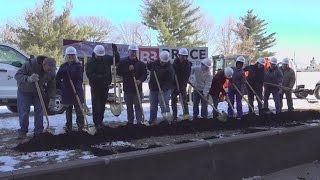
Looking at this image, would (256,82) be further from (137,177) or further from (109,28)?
(109,28)

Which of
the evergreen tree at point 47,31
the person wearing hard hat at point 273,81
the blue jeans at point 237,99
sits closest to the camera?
the blue jeans at point 237,99

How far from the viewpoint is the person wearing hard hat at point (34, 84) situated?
7.63 m

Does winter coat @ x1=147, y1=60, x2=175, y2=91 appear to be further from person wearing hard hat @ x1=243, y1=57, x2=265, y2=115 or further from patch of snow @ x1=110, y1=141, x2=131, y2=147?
person wearing hard hat @ x1=243, y1=57, x2=265, y2=115

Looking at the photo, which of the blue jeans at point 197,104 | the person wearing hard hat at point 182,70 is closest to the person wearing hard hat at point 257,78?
the blue jeans at point 197,104

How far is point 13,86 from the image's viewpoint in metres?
11.3

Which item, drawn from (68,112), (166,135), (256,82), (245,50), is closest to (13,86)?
(68,112)

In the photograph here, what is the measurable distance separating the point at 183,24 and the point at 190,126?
35.0 metres

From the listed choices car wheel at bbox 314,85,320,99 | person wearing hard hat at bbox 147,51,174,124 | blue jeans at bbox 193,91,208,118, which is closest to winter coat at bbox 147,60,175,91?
person wearing hard hat at bbox 147,51,174,124

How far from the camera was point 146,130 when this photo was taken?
8.28 meters

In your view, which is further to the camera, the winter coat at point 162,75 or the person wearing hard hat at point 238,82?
the person wearing hard hat at point 238,82

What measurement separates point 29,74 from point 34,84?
20 centimetres

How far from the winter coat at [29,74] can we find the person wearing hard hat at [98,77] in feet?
3.34

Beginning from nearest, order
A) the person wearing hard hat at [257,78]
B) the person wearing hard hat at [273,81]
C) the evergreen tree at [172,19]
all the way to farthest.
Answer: the person wearing hard hat at [257,78] < the person wearing hard hat at [273,81] < the evergreen tree at [172,19]

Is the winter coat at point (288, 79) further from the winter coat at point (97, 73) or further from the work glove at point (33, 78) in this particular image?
the work glove at point (33, 78)
